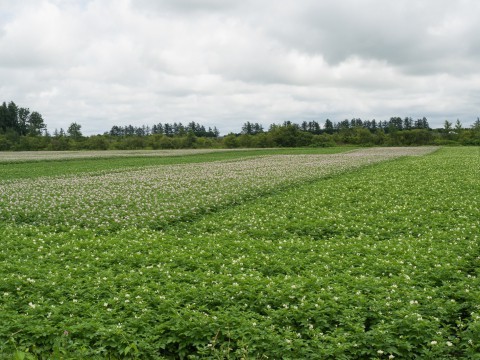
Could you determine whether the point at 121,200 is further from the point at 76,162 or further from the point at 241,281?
the point at 76,162

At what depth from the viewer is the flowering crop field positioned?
659 cm

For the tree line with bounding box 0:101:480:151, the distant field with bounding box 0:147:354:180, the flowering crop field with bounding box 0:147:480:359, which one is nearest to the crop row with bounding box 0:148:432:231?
the flowering crop field with bounding box 0:147:480:359

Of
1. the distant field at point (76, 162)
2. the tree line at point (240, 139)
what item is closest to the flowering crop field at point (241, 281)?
the distant field at point (76, 162)

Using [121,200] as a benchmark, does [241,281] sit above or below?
below

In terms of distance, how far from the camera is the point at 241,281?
8977 mm

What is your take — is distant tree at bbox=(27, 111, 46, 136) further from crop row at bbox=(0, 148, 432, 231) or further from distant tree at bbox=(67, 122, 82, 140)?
crop row at bbox=(0, 148, 432, 231)

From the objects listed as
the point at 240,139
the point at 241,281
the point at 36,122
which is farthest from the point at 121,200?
the point at 36,122

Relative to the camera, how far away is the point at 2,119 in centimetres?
15138

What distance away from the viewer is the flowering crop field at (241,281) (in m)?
6.59

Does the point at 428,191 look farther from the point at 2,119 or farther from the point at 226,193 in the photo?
the point at 2,119


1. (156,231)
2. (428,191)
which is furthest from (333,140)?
(156,231)

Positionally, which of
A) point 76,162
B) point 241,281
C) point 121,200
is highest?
point 76,162

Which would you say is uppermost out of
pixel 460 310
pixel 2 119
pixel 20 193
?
pixel 2 119

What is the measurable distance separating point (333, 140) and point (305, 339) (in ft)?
445
